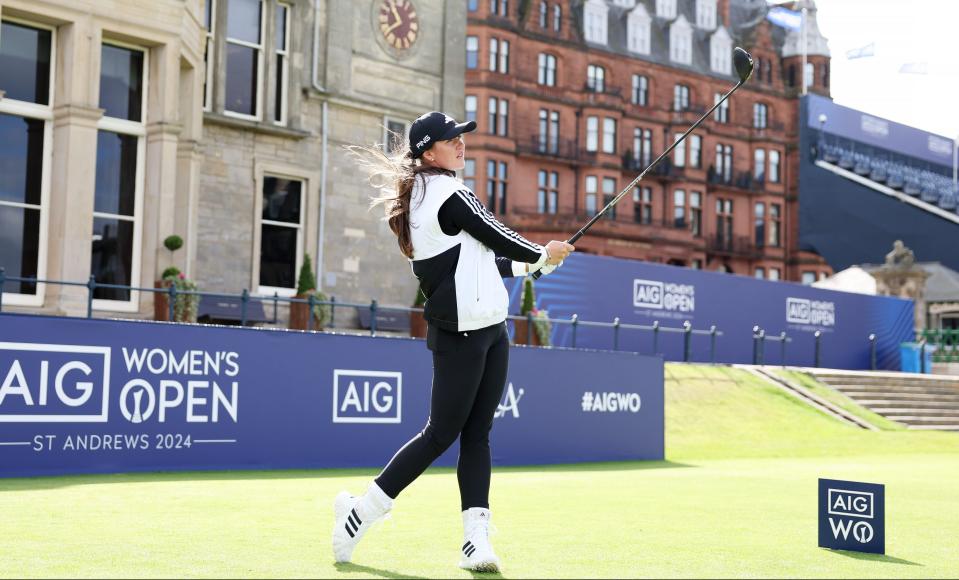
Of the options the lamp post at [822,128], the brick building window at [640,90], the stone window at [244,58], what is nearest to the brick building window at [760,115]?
the lamp post at [822,128]

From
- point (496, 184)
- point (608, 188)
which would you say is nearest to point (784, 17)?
point (608, 188)

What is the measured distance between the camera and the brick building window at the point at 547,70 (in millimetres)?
55031

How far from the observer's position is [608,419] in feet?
58.8

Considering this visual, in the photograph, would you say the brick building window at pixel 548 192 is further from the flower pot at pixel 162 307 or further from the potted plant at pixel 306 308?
the flower pot at pixel 162 307

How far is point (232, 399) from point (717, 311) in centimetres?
2005

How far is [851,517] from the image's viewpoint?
6.26 meters

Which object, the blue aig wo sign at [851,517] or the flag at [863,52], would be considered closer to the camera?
the blue aig wo sign at [851,517]

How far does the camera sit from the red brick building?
5291cm

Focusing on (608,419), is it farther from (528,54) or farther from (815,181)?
(815,181)

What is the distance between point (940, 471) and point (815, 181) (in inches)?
1943

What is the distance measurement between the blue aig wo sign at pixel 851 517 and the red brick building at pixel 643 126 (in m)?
44.9

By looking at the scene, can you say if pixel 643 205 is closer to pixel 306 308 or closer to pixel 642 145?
pixel 642 145

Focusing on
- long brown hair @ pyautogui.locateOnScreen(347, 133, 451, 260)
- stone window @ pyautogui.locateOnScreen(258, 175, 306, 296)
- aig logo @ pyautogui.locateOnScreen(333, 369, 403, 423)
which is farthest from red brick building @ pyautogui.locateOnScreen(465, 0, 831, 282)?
long brown hair @ pyautogui.locateOnScreen(347, 133, 451, 260)

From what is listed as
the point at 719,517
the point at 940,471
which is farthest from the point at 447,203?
the point at 940,471
